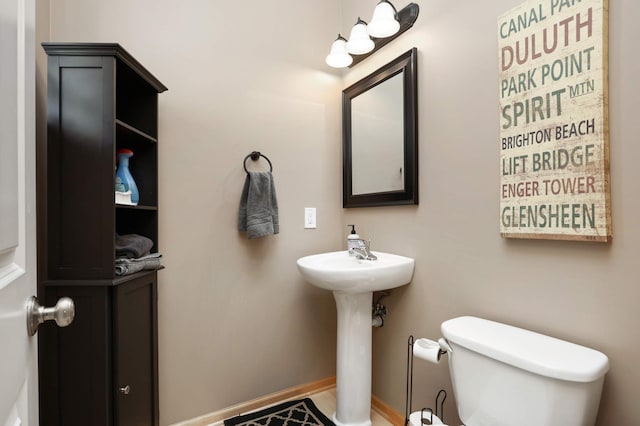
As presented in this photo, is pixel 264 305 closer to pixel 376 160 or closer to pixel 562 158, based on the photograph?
pixel 376 160

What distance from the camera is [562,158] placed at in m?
1.03

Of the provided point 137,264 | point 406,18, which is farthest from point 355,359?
point 406,18

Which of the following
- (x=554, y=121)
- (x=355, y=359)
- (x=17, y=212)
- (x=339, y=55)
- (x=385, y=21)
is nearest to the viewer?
(x=17, y=212)

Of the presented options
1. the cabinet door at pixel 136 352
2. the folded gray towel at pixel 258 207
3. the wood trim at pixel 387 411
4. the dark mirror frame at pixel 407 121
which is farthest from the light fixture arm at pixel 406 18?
the wood trim at pixel 387 411

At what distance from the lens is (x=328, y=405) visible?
1.90 metres

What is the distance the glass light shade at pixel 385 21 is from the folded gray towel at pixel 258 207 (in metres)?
0.91

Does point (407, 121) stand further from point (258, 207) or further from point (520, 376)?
point (520, 376)

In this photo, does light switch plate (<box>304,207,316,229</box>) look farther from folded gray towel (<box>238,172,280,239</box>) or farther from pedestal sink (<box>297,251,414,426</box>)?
pedestal sink (<box>297,251,414,426</box>)

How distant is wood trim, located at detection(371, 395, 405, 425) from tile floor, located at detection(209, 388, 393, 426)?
0.06ft

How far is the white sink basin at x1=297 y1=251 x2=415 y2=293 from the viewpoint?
1419 millimetres

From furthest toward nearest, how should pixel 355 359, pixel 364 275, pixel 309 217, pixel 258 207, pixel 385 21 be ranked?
pixel 309 217 < pixel 258 207 < pixel 355 359 < pixel 385 21 < pixel 364 275

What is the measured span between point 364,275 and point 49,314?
3.55 ft

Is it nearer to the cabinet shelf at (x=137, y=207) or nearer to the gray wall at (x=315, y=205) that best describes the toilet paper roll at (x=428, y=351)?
the gray wall at (x=315, y=205)

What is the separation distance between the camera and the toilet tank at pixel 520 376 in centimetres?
85
